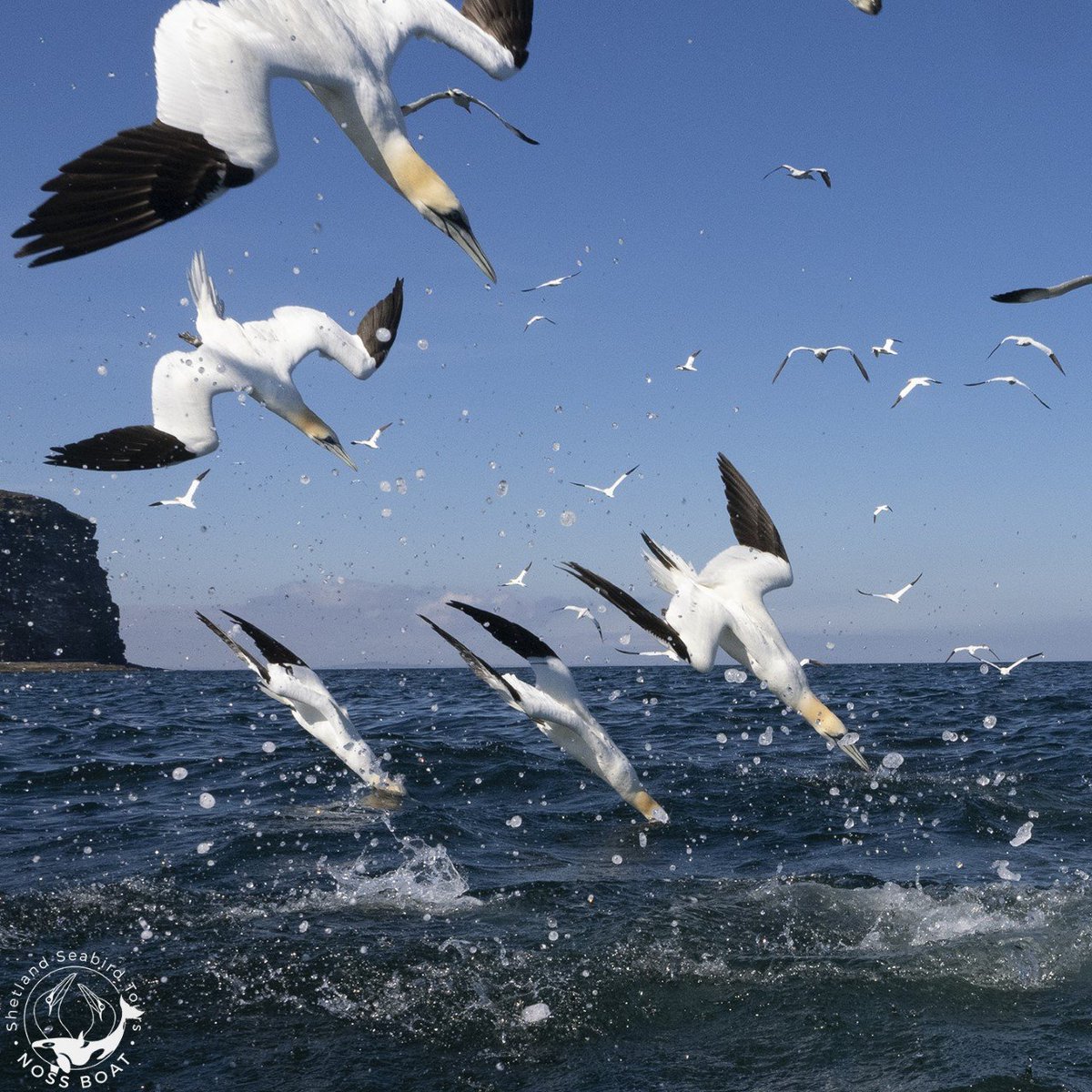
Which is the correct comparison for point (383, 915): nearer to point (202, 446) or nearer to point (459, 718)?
point (202, 446)

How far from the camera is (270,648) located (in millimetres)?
10227

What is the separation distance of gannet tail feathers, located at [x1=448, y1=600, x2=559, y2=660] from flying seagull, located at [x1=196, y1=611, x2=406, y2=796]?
297 centimetres

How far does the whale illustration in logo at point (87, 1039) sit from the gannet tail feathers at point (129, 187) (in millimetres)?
4407

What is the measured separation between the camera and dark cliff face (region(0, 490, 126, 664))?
85125 mm

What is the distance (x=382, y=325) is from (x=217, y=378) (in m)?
1.97

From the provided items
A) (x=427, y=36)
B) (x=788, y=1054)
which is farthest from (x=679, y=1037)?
(x=427, y=36)

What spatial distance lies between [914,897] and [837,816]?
3.23 m

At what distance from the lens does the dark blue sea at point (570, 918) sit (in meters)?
6.15

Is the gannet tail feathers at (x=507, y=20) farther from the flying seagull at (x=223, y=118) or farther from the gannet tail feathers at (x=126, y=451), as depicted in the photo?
the gannet tail feathers at (x=126, y=451)

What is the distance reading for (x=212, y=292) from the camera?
309 inches

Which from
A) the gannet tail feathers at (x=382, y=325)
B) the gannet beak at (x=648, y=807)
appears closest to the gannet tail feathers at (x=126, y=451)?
the gannet tail feathers at (x=382, y=325)

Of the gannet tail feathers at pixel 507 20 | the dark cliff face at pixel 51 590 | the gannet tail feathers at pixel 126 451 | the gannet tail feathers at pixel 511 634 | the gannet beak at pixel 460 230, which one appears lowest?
the dark cliff face at pixel 51 590

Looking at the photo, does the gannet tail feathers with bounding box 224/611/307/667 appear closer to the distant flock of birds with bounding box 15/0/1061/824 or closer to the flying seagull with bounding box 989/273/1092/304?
the distant flock of birds with bounding box 15/0/1061/824

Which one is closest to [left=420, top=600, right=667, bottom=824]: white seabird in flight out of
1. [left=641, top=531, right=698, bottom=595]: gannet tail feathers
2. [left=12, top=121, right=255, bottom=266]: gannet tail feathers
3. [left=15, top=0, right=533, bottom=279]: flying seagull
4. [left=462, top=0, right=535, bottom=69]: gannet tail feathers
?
[left=641, top=531, right=698, bottom=595]: gannet tail feathers
